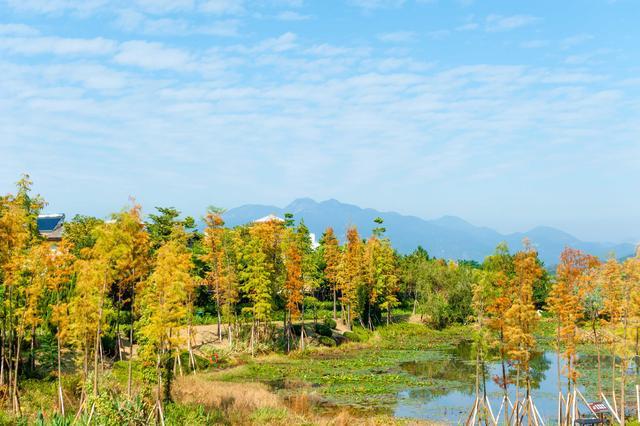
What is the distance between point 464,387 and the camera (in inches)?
1417

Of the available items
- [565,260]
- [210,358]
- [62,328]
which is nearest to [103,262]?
[62,328]

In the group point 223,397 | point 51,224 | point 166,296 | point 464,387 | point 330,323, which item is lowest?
point 464,387

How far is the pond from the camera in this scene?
29388mm

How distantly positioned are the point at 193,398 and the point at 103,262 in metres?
9.97

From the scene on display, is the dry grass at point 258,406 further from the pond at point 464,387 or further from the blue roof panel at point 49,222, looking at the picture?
the blue roof panel at point 49,222

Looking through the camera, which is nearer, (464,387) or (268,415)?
(268,415)

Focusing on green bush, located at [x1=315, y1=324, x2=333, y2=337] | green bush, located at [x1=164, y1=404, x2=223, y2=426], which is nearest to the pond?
green bush, located at [x1=164, y1=404, x2=223, y2=426]

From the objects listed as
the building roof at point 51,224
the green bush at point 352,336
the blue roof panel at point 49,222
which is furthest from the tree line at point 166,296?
the blue roof panel at point 49,222

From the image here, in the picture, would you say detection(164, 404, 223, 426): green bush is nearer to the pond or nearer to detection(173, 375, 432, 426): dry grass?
detection(173, 375, 432, 426): dry grass

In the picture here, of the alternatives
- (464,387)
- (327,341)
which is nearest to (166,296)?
(464,387)

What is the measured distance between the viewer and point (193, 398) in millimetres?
27125

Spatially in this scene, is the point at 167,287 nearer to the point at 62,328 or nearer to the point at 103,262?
the point at 103,262

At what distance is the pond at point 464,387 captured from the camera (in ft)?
96.4

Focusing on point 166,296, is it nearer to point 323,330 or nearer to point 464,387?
point 464,387
